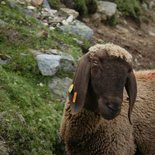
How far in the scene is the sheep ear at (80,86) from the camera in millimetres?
7582

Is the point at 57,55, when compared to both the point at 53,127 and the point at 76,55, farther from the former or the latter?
the point at 53,127

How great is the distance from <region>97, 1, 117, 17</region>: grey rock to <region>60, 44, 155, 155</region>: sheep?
8.36 meters

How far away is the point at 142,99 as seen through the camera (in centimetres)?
896

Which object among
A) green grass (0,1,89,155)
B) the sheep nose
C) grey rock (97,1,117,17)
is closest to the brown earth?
grey rock (97,1,117,17)

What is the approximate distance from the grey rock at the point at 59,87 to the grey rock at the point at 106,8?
6.49 m

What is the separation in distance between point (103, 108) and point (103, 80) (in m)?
0.36

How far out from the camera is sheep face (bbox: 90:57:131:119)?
24.4 ft

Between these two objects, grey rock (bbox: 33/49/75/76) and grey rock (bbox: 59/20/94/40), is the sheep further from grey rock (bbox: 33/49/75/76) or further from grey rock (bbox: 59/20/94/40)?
grey rock (bbox: 59/20/94/40)

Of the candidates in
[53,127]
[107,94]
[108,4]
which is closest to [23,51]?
[53,127]

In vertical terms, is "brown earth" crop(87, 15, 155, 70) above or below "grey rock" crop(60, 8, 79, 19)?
below

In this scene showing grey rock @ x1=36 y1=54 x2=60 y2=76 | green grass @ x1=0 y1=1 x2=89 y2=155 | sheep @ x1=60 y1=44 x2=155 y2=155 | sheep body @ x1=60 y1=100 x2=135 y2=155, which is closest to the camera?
sheep @ x1=60 y1=44 x2=155 y2=155

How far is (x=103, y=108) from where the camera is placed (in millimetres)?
7465

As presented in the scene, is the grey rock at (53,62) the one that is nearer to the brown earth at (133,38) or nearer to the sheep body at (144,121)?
the sheep body at (144,121)

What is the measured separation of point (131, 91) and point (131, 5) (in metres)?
10.9
